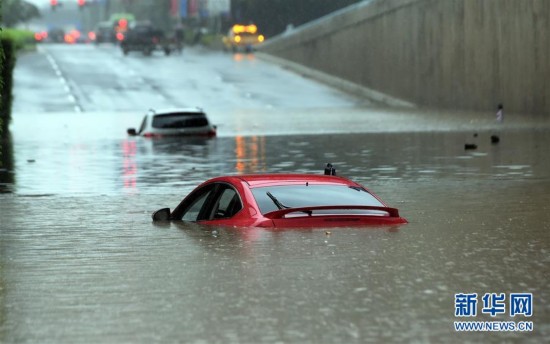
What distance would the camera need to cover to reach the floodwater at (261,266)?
401 inches

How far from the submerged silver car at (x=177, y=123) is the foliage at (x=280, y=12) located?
221ft

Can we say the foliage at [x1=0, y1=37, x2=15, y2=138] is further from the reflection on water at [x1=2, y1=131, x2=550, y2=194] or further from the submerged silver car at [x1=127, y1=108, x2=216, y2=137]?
the submerged silver car at [x1=127, y1=108, x2=216, y2=137]

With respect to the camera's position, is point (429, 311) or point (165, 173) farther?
point (165, 173)

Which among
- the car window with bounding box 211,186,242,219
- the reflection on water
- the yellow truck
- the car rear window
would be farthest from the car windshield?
the yellow truck

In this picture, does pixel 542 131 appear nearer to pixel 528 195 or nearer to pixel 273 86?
pixel 528 195

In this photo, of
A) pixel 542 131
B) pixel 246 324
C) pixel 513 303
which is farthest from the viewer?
pixel 542 131

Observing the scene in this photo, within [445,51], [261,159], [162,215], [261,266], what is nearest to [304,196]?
[261,266]

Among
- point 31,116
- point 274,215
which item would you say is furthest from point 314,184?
point 31,116

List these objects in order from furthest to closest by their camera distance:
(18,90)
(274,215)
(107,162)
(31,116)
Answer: (18,90) < (31,116) < (107,162) < (274,215)

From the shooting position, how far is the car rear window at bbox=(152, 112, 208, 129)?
41688 millimetres

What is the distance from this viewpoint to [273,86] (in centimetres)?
7344

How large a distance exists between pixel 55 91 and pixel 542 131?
31910mm

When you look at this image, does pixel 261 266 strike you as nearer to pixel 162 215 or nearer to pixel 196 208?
pixel 162 215

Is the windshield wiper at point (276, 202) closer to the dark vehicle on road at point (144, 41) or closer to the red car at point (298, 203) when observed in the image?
the red car at point (298, 203)
